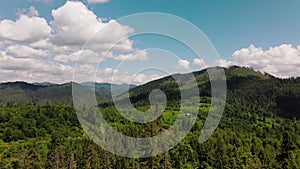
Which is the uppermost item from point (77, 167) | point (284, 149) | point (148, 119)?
point (148, 119)

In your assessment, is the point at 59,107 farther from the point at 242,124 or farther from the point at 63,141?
the point at 242,124

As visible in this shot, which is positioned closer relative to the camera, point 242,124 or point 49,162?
point 49,162

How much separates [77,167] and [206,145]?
38021 millimetres

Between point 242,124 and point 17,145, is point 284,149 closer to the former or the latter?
point 17,145

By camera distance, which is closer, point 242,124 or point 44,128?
point 44,128

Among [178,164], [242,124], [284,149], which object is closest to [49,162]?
[178,164]

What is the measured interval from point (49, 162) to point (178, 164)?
30.8 m

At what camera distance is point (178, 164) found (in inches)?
3201

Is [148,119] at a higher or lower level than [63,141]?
higher

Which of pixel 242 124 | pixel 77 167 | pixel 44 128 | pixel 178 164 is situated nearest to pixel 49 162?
pixel 77 167

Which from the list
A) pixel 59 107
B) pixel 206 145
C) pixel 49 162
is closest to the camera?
pixel 49 162

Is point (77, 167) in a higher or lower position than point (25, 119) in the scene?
lower

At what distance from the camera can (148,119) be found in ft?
126

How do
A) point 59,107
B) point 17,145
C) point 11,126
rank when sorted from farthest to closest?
point 59,107 → point 11,126 → point 17,145
